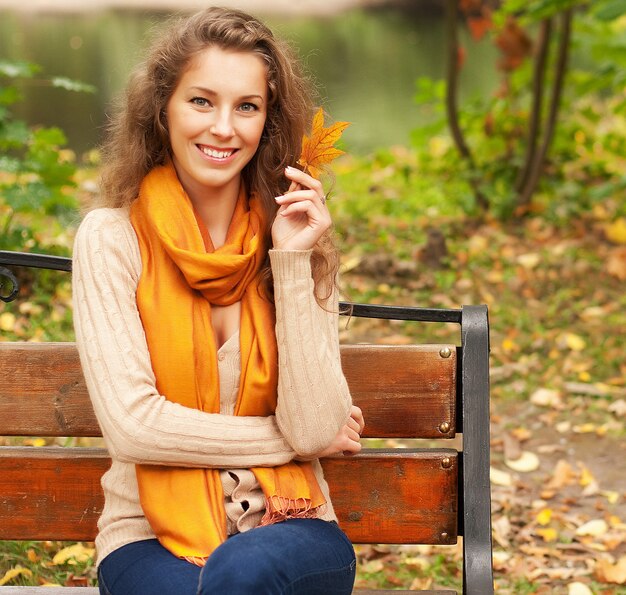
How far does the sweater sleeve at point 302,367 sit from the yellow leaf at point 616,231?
4.23m

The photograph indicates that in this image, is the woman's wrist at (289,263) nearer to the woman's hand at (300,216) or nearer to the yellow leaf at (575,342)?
the woman's hand at (300,216)

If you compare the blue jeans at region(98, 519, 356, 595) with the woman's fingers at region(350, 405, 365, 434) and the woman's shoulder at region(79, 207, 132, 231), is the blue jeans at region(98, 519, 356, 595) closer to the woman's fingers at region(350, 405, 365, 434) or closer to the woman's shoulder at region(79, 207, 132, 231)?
the woman's fingers at region(350, 405, 365, 434)

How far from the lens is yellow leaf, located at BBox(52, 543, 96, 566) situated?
10.2ft

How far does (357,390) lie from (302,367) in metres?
0.35

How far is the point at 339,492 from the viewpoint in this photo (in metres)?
2.47

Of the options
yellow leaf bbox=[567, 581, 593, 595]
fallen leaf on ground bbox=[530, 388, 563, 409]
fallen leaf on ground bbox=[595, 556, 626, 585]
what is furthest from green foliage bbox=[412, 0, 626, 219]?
yellow leaf bbox=[567, 581, 593, 595]

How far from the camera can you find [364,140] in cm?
920

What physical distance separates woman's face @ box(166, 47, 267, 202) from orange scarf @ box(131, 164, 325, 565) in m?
0.09

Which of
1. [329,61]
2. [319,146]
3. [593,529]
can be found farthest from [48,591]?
[329,61]

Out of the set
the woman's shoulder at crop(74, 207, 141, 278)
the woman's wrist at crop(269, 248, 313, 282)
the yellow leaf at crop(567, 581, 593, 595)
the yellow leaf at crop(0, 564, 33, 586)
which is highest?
the woman's shoulder at crop(74, 207, 141, 278)

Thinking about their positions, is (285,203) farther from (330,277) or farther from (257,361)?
(257,361)

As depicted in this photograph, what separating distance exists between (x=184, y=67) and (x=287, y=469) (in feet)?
2.92

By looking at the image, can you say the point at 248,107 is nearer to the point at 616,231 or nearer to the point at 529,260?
the point at 529,260

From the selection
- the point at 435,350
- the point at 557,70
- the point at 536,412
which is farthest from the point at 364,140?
the point at 435,350
